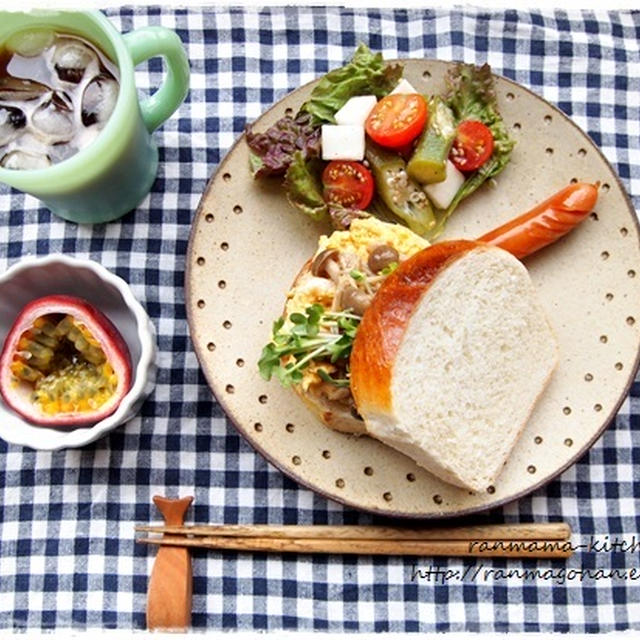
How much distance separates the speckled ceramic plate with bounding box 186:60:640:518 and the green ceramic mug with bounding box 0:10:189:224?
236 mm

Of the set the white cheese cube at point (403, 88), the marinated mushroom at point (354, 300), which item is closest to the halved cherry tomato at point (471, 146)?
the white cheese cube at point (403, 88)

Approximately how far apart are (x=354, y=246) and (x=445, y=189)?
1.16 ft

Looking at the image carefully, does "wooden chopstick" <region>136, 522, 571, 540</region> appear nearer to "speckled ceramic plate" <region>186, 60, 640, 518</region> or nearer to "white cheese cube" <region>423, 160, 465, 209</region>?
"speckled ceramic plate" <region>186, 60, 640, 518</region>

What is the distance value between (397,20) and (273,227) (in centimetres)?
84

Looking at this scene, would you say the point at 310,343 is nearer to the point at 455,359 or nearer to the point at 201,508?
the point at 455,359

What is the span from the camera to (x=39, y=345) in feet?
8.75

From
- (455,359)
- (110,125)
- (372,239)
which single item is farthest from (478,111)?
(110,125)

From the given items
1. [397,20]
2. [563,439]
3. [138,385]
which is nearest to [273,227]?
[138,385]

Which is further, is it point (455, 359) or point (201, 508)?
point (201, 508)

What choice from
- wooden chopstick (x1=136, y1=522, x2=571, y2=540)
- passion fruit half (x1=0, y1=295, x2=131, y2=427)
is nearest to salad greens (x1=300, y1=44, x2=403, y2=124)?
passion fruit half (x1=0, y1=295, x2=131, y2=427)

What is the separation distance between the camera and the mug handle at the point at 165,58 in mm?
2492

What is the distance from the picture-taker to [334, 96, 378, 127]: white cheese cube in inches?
109

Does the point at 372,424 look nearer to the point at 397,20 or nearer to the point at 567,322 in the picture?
the point at 567,322

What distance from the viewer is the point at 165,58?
261 cm
